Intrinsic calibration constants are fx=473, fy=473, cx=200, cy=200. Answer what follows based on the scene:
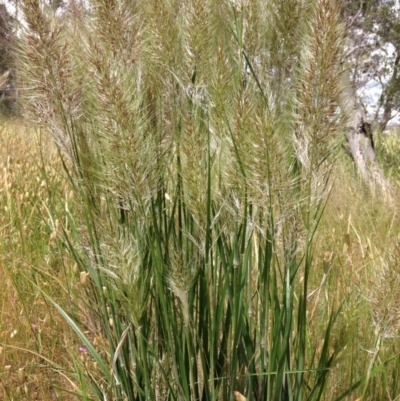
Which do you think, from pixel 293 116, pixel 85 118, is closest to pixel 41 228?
pixel 85 118

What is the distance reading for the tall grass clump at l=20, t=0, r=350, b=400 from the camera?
693mm

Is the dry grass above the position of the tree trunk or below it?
below

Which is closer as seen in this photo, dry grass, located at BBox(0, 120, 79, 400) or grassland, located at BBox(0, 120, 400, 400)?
grassland, located at BBox(0, 120, 400, 400)

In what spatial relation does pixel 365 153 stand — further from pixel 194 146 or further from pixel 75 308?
pixel 194 146

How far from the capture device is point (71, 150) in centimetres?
83

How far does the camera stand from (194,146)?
0.73 meters

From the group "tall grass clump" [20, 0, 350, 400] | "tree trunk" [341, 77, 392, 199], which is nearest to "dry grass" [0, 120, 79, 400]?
"tall grass clump" [20, 0, 350, 400]

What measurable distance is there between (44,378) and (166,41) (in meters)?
1.11

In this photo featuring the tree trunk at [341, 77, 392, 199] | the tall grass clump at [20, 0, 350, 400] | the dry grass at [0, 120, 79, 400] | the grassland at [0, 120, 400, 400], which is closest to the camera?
the tall grass clump at [20, 0, 350, 400]

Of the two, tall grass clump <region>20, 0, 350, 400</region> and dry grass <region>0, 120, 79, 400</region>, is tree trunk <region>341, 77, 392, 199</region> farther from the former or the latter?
tall grass clump <region>20, 0, 350, 400</region>

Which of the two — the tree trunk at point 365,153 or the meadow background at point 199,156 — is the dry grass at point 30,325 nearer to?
the meadow background at point 199,156

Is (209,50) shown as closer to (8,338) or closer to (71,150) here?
(71,150)

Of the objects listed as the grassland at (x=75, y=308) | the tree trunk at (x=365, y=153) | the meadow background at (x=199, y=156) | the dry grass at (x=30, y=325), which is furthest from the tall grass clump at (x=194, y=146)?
the tree trunk at (x=365, y=153)

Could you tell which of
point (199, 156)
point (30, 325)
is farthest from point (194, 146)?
point (30, 325)
